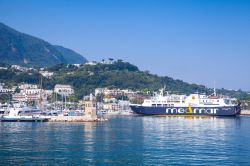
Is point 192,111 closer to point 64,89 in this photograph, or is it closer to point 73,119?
point 73,119

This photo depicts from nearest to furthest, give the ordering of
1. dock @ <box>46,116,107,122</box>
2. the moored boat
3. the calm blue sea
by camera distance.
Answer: the calm blue sea < dock @ <box>46,116,107,122</box> < the moored boat

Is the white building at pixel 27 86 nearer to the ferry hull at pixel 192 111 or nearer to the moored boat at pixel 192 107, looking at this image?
the moored boat at pixel 192 107

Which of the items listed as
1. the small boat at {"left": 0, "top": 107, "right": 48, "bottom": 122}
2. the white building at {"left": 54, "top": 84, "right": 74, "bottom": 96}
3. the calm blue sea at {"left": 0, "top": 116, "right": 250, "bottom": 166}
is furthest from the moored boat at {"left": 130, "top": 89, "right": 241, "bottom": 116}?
the white building at {"left": 54, "top": 84, "right": 74, "bottom": 96}

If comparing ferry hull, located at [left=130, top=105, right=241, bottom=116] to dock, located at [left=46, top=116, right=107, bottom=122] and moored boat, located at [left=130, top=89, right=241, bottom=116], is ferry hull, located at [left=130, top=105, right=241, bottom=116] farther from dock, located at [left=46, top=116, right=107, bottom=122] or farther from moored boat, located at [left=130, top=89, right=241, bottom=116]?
dock, located at [left=46, top=116, right=107, bottom=122]

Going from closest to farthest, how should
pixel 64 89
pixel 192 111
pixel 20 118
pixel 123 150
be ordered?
1. pixel 123 150
2. pixel 20 118
3. pixel 192 111
4. pixel 64 89

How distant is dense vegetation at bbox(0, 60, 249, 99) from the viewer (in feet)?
508

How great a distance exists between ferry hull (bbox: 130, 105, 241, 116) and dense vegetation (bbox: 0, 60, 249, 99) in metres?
49.7

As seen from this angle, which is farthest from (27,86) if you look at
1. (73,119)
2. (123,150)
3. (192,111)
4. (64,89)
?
(123,150)

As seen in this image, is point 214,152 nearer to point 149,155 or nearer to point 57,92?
point 149,155

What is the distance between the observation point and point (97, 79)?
15900 cm

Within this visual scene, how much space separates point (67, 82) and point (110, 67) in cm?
2927

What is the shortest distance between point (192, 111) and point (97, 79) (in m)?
72.3

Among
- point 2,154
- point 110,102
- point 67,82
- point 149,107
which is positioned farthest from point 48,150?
point 67,82

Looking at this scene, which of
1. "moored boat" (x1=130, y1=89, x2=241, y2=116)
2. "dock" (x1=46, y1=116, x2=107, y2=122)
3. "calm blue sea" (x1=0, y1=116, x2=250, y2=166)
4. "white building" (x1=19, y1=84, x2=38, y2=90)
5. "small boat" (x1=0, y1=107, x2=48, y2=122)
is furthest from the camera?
"white building" (x1=19, y1=84, x2=38, y2=90)
